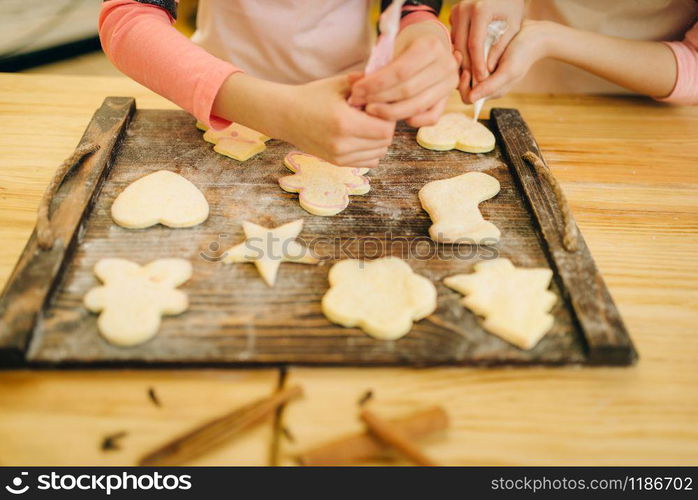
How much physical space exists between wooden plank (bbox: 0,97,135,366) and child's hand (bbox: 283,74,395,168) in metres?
0.39

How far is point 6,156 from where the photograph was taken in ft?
4.02

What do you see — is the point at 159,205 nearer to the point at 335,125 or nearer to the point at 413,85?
the point at 335,125

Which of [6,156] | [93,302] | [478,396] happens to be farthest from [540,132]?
[6,156]

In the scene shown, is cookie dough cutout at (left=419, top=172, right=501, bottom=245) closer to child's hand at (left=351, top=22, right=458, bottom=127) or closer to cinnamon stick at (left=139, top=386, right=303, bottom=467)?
child's hand at (left=351, top=22, right=458, bottom=127)

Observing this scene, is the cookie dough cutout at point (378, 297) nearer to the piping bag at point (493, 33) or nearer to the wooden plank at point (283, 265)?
the wooden plank at point (283, 265)

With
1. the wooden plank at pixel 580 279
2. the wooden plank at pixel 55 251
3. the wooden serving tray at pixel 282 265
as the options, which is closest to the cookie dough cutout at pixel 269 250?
the wooden serving tray at pixel 282 265

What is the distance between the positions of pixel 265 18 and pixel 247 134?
1.08 feet

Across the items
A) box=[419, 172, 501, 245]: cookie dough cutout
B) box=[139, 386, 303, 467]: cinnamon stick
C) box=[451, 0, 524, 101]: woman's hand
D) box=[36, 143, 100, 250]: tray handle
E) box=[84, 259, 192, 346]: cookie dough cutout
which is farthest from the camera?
box=[451, 0, 524, 101]: woman's hand

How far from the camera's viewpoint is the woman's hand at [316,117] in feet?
3.12

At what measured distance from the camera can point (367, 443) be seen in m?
0.72

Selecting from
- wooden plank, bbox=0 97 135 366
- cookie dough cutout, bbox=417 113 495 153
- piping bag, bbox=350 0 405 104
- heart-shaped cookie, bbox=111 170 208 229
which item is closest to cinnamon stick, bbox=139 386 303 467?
wooden plank, bbox=0 97 135 366

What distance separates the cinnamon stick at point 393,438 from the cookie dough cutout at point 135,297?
325 millimetres

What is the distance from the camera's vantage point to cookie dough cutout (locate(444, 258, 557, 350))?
2.72ft

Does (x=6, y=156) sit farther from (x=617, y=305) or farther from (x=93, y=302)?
(x=617, y=305)
